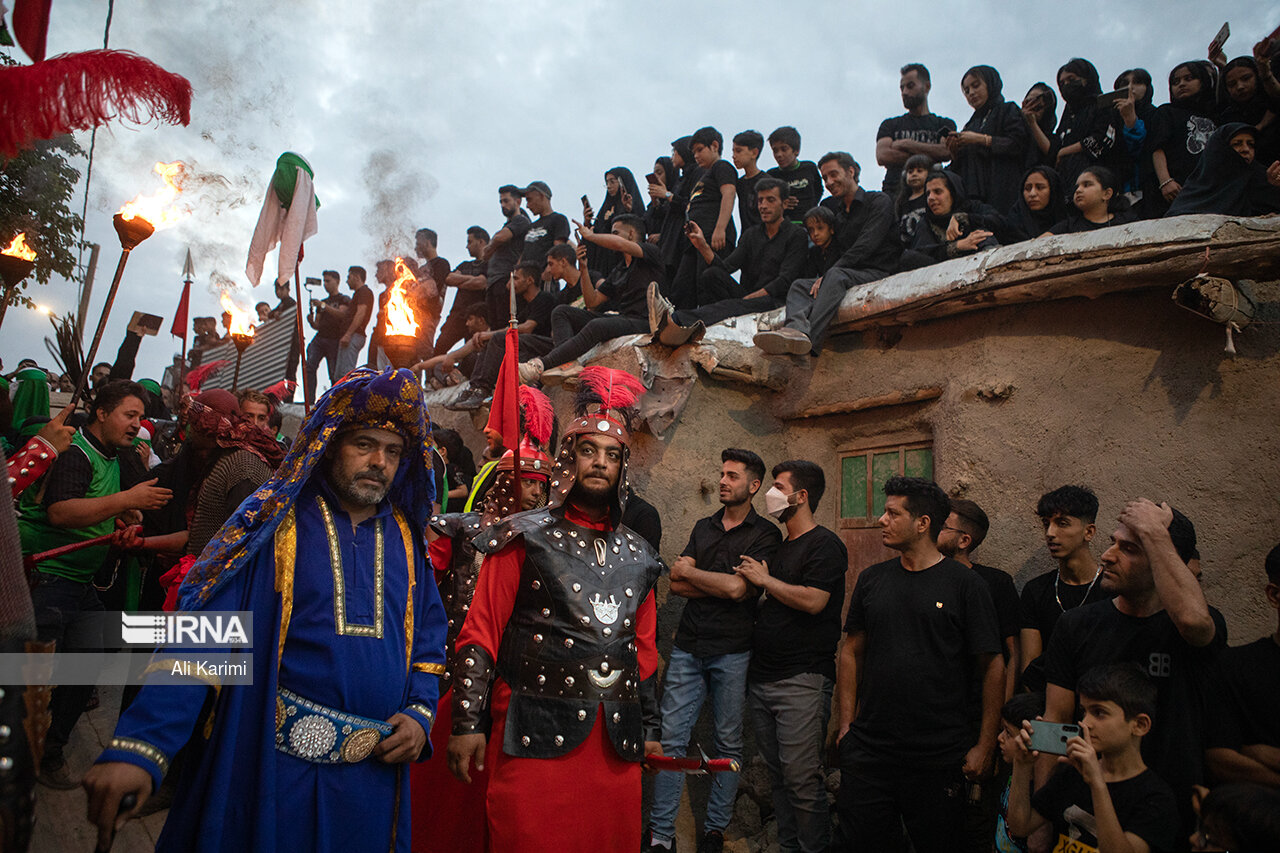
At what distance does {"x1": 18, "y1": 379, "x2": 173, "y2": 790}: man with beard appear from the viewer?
4.16 m

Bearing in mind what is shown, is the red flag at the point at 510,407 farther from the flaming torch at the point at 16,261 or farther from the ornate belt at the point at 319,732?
the flaming torch at the point at 16,261

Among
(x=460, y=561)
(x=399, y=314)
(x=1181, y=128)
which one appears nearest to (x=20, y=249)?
(x=399, y=314)

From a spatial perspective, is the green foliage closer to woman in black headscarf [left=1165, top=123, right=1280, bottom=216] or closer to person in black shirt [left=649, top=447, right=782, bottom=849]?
person in black shirt [left=649, top=447, right=782, bottom=849]

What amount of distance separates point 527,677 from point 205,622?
1.27 m

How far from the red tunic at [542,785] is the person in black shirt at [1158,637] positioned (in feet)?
5.52

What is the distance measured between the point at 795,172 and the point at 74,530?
268 inches

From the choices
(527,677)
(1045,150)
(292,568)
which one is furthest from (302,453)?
(1045,150)

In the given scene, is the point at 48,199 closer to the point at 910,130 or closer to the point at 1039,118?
Answer: the point at 910,130

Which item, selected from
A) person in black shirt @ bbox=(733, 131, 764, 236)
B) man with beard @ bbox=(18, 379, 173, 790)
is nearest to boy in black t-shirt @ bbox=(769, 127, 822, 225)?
person in black shirt @ bbox=(733, 131, 764, 236)

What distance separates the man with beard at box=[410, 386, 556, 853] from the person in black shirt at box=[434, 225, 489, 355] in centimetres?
511

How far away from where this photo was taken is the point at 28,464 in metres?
4.10

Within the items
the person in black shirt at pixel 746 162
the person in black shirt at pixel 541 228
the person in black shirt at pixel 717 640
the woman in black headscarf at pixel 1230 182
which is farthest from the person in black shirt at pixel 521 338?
the woman in black headscarf at pixel 1230 182

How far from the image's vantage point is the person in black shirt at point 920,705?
363cm

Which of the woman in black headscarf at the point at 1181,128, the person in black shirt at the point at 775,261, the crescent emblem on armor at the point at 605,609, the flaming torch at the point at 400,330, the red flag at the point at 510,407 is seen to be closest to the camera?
the flaming torch at the point at 400,330
